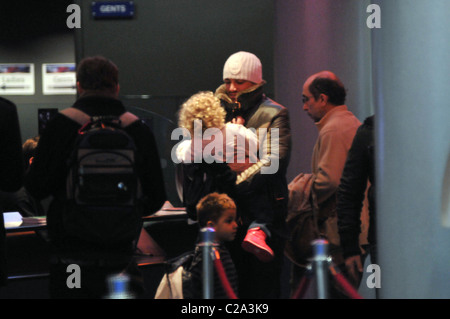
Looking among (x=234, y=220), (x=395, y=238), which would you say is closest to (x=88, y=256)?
(x=234, y=220)

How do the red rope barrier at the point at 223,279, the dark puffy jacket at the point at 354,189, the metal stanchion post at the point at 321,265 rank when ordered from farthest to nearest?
the dark puffy jacket at the point at 354,189, the red rope barrier at the point at 223,279, the metal stanchion post at the point at 321,265

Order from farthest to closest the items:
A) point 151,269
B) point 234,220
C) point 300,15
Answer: point 300,15
point 151,269
point 234,220

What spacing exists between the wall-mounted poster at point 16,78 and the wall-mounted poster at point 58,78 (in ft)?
0.63

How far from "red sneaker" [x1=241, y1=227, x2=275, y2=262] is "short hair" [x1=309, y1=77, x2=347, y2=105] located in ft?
3.32

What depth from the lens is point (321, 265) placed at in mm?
3332

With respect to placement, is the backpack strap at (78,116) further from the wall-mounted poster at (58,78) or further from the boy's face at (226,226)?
the wall-mounted poster at (58,78)

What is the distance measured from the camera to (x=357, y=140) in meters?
4.14

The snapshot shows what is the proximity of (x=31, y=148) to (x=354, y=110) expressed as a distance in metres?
2.93

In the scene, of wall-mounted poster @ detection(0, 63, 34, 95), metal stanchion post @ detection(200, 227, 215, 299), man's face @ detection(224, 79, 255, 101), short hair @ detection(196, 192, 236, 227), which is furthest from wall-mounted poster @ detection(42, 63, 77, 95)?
metal stanchion post @ detection(200, 227, 215, 299)

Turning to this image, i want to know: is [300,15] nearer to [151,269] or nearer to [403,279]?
[151,269]

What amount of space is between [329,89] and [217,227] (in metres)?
1.21

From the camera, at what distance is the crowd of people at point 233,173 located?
3.58 meters

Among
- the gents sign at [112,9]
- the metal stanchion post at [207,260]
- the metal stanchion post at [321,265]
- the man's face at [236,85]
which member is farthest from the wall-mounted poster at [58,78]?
the metal stanchion post at [321,265]

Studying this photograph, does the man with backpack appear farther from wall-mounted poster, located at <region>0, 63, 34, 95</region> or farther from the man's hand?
wall-mounted poster, located at <region>0, 63, 34, 95</region>
